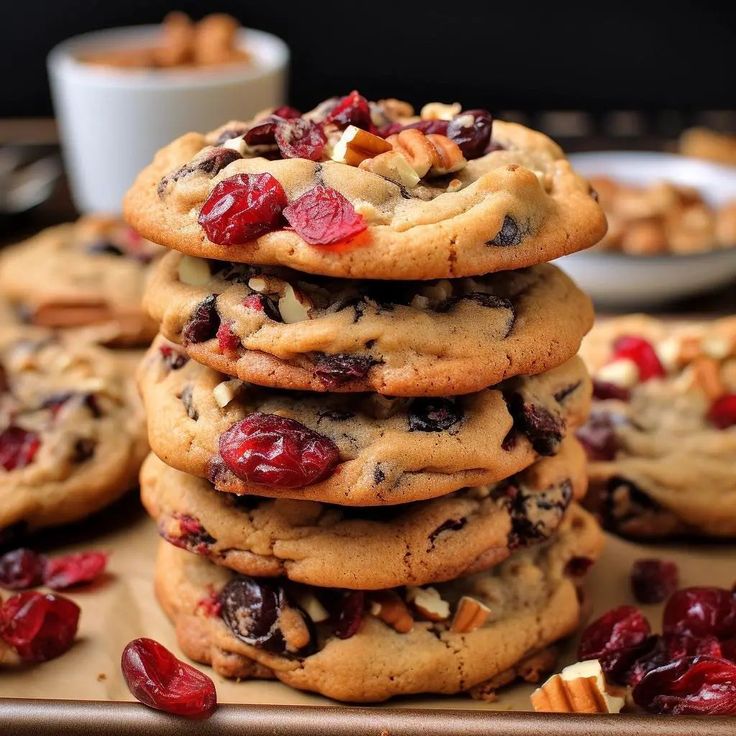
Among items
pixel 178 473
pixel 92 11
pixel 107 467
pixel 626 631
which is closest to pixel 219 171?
pixel 178 473

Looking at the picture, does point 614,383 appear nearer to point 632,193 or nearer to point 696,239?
point 696,239

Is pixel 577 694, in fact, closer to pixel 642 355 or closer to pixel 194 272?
pixel 194 272

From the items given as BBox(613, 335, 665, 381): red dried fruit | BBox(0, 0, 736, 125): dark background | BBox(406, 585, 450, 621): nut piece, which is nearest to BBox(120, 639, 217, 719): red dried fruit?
BBox(406, 585, 450, 621): nut piece

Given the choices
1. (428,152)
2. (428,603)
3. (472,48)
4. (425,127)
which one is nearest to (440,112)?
(425,127)

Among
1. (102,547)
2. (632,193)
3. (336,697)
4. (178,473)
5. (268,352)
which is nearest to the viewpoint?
(268,352)

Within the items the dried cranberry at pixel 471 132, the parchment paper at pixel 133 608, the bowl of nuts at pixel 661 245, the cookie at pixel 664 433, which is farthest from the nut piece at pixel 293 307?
the bowl of nuts at pixel 661 245

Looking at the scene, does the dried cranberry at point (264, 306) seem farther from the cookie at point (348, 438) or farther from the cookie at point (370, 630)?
the cookie at point (370, 630)
